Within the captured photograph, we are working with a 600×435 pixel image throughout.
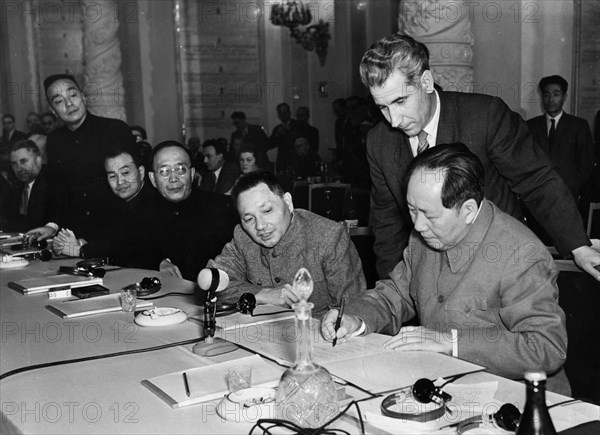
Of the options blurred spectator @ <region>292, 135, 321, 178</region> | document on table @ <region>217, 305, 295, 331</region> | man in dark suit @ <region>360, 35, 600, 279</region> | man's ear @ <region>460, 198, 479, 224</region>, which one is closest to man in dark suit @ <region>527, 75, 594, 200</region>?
blurred spectator @ <region>292, 135, 321, 178</region>

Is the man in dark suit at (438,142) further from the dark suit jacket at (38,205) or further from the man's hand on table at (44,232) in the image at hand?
the dark suit jacket at (38,205)

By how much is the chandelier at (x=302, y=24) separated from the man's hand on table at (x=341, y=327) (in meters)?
9.37

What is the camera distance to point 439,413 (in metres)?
1.46

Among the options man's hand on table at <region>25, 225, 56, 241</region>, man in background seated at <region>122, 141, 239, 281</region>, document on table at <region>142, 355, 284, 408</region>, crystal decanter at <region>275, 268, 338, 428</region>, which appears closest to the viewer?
crystal decanter at <region>275, 268, 338, 428</region>

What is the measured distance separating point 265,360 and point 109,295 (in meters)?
1.16

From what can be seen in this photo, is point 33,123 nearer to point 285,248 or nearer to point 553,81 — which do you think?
point 553,81

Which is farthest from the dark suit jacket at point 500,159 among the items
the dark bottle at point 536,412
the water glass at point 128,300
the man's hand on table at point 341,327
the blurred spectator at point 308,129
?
the blurred spectator at point 308,129

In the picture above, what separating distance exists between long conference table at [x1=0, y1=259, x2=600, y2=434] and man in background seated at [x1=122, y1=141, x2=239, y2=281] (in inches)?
38.5

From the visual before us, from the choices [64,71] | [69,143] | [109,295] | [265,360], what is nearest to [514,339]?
[265,360]

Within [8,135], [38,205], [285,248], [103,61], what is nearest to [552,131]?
[38,205]

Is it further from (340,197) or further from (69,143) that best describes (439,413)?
(340,197)

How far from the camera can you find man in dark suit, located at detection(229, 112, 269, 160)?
10.8 meters

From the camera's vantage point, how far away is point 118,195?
4.12 metres

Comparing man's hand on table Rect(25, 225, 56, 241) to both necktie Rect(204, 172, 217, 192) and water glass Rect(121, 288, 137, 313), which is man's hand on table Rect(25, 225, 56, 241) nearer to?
water glass Rect(121, 288, 137, 313)
